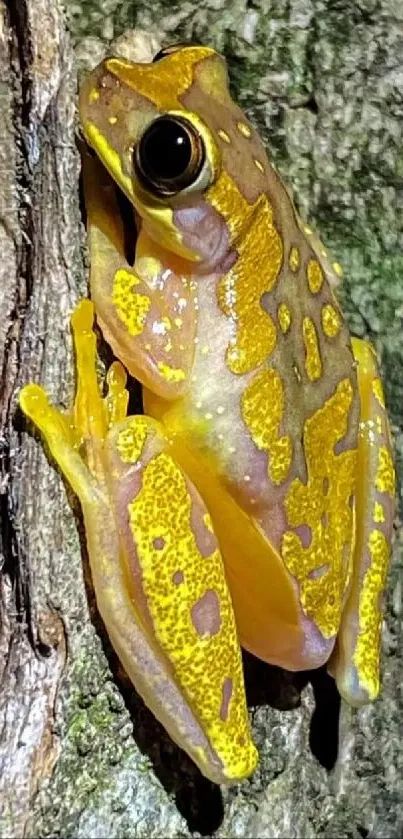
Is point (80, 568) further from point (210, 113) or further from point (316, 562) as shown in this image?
point (210, 113)

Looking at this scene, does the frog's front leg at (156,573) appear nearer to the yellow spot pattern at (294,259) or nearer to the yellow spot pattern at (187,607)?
the yellow spot pattern at (187,607)

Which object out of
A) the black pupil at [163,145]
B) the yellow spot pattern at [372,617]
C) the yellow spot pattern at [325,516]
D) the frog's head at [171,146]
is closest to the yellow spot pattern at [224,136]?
the frog's head at [171,146]

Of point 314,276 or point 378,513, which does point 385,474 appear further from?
point 314,276

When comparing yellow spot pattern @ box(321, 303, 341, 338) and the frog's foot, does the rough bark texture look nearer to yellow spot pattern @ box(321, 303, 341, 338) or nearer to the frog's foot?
the frog's foot

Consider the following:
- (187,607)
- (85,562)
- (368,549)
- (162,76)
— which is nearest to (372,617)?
(368,549)

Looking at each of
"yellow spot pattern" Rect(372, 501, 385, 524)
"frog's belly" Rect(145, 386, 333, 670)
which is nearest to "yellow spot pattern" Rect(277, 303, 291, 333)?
"frog's belly" Rect(145, 386, 333, 670)

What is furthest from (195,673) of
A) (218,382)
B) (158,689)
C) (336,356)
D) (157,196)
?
(157,196)
